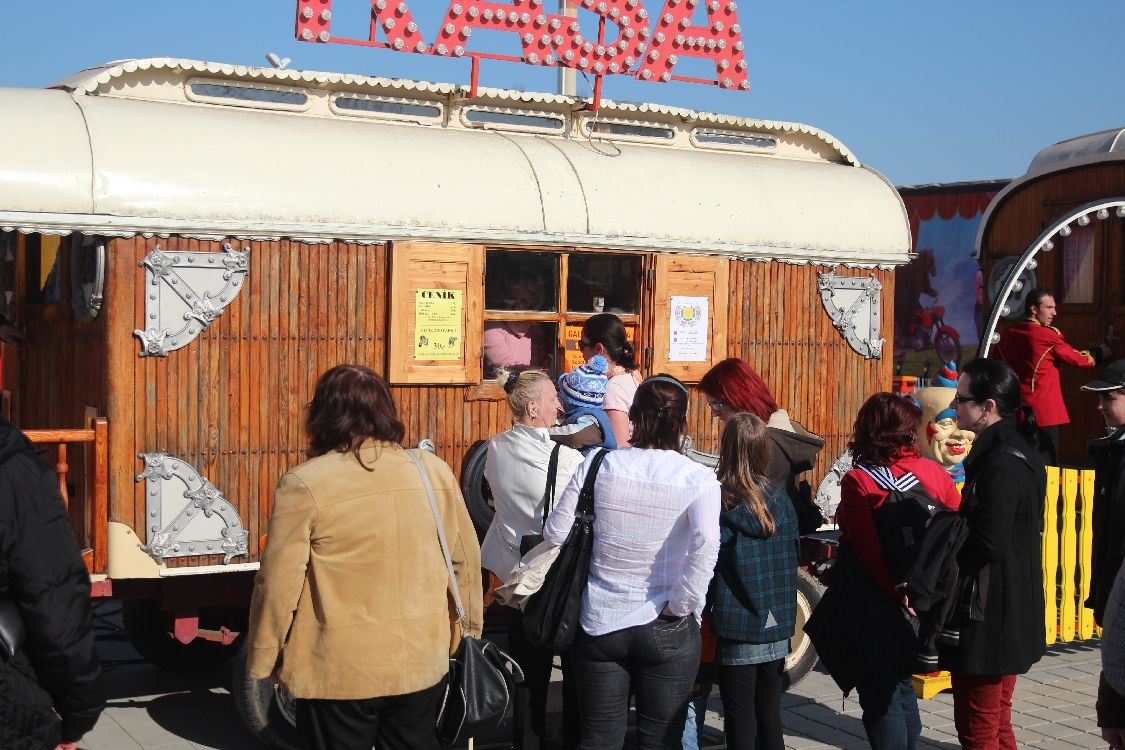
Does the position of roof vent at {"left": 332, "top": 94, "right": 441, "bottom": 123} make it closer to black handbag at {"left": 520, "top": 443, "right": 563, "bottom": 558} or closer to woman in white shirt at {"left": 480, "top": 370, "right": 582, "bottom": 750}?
woman in white shirt at {"left": 480, "top": 370, "right": 582, "bottom": 750}

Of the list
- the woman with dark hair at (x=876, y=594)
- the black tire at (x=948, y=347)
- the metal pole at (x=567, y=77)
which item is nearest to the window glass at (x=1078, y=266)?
the metal pole at (x=567, y=77)

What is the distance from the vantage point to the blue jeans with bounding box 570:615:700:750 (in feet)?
15.1

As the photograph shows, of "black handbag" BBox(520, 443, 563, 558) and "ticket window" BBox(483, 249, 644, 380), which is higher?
"ticket window" BBox(483, 249, 644, 380)

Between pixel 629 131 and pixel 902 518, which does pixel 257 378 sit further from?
pixel 902 518

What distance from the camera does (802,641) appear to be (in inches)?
295

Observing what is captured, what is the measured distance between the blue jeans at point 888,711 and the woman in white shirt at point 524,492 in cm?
119

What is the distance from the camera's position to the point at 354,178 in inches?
266

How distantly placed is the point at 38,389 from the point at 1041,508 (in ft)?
17.9

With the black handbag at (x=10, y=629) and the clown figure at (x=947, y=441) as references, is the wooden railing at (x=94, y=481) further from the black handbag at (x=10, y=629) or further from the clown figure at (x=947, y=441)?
the clown figure at (x=947, y=441)

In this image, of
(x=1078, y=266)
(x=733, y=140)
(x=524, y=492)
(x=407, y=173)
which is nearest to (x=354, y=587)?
(x=524, y=492)

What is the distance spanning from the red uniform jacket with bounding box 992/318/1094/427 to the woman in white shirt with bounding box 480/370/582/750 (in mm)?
5396

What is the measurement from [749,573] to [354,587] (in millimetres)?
1788

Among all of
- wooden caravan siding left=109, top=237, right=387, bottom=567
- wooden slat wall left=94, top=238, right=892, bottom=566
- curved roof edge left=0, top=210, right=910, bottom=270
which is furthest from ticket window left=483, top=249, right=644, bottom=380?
wooden caravan siding left=109, top=237, right=387, bottom=567

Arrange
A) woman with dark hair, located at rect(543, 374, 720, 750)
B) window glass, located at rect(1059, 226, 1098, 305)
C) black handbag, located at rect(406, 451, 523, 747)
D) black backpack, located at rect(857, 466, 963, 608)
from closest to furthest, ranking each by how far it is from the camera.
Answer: black handbag, located at rect(406, 451, 523, 747)
woman with dark hair, located at rect(543, 374, 720, 750)
black backpack, located at rect(857, 466, 963, 608)
window glass, located at rect(1059, 226, 1098, 305)
